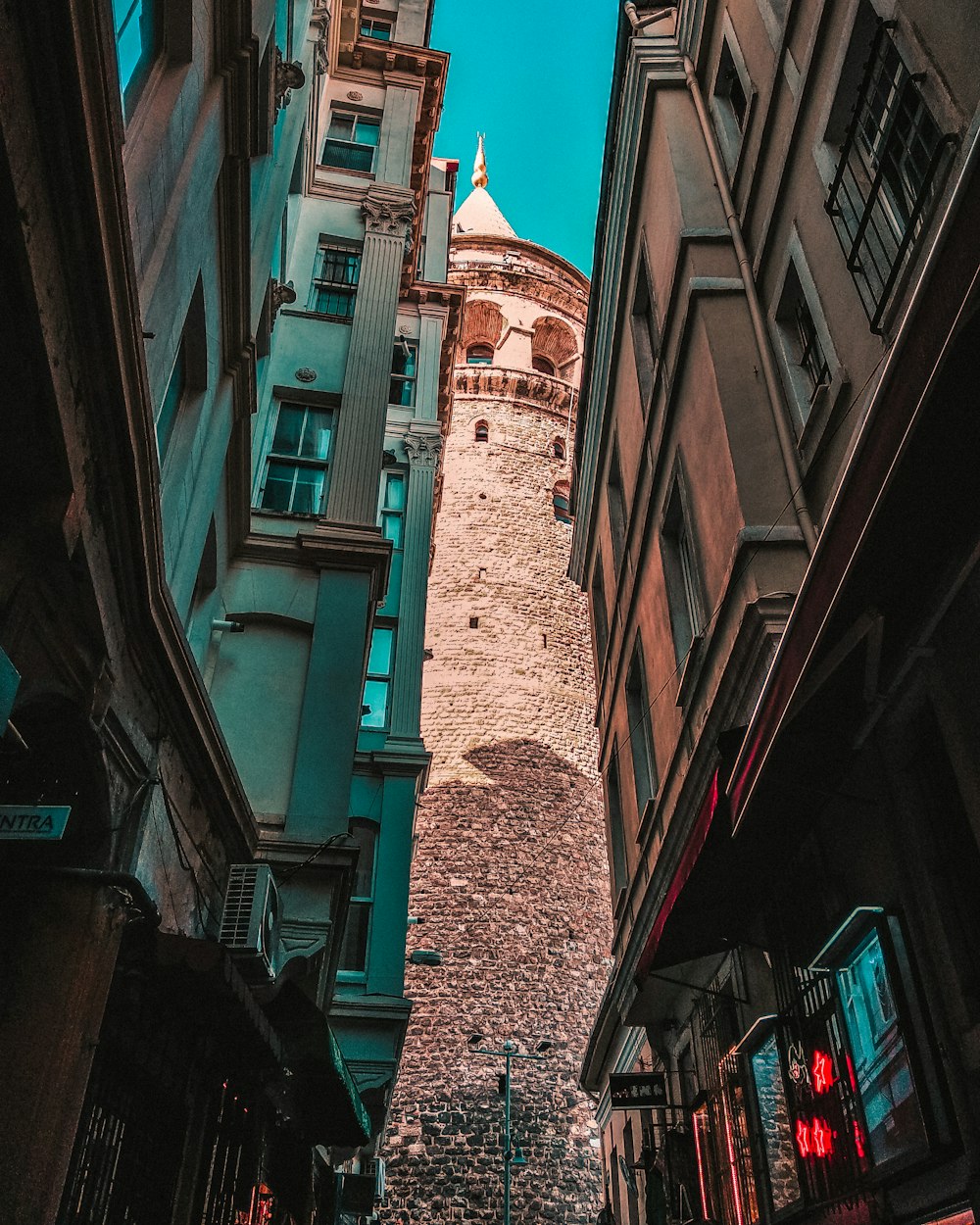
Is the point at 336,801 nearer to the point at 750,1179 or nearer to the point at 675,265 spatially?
the point at 750,1179

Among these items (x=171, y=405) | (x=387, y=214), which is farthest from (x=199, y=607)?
(x=387, y=214)

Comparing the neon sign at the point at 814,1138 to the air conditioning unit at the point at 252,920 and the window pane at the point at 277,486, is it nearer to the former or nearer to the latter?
the air conditioning unit at the point at 252,920

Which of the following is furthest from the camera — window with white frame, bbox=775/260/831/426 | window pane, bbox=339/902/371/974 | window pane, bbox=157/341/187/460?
window pane, bbox=339/902/371/974

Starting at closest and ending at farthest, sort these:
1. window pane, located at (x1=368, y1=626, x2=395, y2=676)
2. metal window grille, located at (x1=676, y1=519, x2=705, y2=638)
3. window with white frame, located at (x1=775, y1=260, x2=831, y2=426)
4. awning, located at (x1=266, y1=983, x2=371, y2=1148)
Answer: window with white frame, located at (x1=775, y1=260, x2=831, y2=426)
awning, located at (x1=266, y1=983, x2=371, y2=1148)
metal window grille, located at (x1=676, y1=519, x2=705, y2=638)
window pane, located at (x1=368, y1=626, x2=395, y2=676)

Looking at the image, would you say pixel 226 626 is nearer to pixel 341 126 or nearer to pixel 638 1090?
pixel 638 1090

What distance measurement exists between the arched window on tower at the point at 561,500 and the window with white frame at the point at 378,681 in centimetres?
1827

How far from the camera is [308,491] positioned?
1257cm

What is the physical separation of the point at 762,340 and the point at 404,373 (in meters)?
14.1

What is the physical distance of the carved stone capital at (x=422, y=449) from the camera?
62.7 feet

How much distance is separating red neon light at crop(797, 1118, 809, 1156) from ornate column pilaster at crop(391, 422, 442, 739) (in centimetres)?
955

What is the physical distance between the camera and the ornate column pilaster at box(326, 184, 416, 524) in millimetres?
12250

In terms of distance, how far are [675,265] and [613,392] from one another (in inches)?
153

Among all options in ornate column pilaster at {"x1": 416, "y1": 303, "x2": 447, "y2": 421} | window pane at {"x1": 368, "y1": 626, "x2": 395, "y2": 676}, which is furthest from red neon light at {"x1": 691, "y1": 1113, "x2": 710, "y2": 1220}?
ornate column pilaster at {"x1": 416, "y1": 303, "x2": 447, "y2": 421}

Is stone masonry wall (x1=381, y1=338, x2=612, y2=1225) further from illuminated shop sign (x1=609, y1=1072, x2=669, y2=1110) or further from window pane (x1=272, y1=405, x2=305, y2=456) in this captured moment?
window pane (x1=272, y1=405, x2=305, y2=456)
